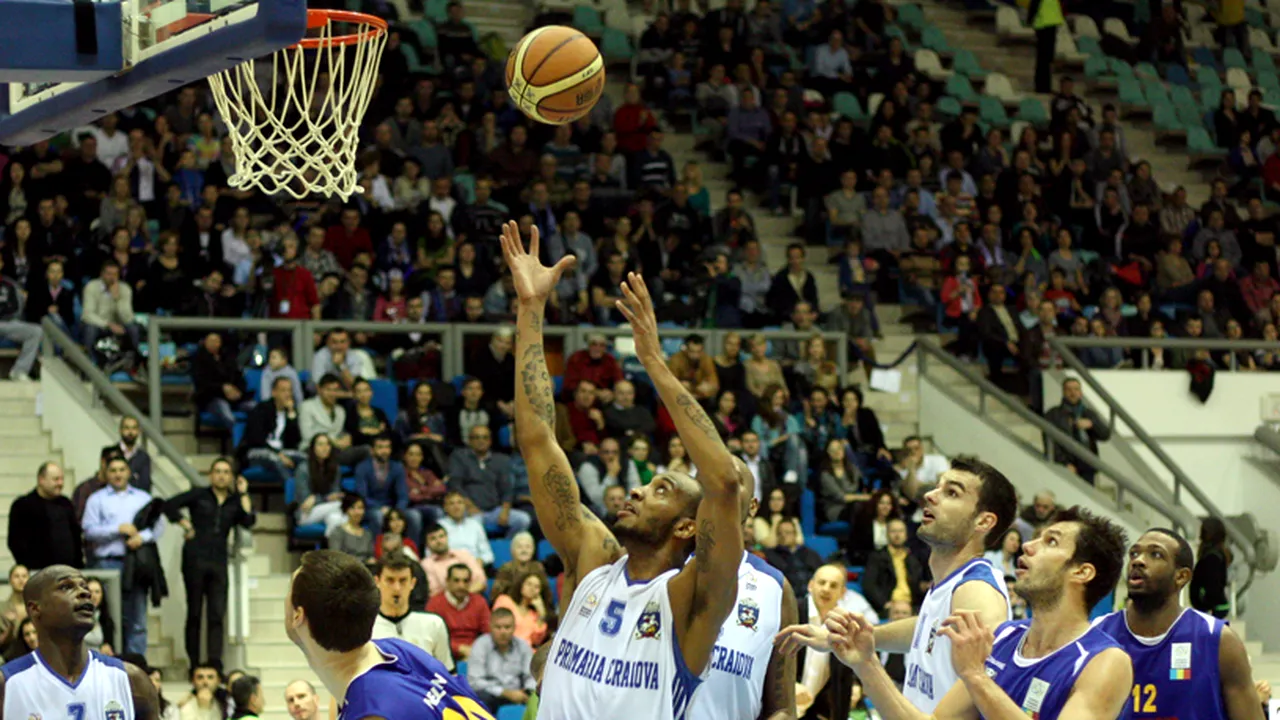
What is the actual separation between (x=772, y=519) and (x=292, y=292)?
4.36 meters

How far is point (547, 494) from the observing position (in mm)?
5965

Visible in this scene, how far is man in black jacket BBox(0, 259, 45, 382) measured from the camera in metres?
14.7

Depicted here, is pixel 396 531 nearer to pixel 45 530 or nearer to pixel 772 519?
pixel 45 530

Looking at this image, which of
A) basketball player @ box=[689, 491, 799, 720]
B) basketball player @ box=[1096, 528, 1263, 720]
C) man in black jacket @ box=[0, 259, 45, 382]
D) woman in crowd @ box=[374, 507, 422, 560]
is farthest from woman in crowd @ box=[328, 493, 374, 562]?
basketball player @ box=[1096, 528, 1263, 720]

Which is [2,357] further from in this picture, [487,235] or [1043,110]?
[1043,110]

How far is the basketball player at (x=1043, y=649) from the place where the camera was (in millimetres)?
4969

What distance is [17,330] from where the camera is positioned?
14.7 m

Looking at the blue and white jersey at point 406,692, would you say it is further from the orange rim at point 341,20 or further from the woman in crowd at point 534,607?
the woman in crowd at point 534,607

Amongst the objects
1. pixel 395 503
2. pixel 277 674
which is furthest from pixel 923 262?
pixel 277 674

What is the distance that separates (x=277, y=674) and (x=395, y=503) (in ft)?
5.00

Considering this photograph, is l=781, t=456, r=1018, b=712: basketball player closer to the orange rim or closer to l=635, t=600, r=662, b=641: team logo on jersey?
l=635, t=600, r=662, b=641: team logo on jersey

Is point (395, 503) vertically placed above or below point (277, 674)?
above

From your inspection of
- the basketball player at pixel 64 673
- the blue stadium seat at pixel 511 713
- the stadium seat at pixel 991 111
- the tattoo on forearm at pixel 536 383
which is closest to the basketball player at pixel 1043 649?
the tattoo on forearm at pixel 536 383

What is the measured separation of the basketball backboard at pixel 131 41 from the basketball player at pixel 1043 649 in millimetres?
2567
